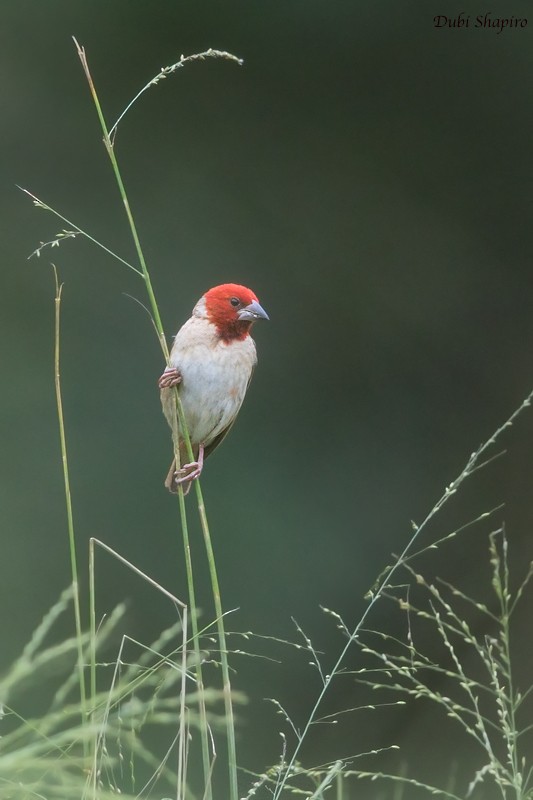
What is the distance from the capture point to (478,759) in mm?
6785

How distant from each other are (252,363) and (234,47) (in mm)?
4378

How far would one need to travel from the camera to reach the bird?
332 centimetres

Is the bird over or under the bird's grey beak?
under

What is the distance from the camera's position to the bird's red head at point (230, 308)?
3.40m

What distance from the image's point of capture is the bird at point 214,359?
10.9ft

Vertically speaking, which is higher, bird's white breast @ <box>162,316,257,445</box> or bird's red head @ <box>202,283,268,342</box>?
bird's red head @ <box>202,283,268,342</box>

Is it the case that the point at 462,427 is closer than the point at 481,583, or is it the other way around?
the point at 481,583

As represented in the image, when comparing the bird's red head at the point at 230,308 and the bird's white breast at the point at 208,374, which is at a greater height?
the bird's red head at the point at 230,308

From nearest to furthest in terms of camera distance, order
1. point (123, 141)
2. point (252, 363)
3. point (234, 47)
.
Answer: point (252, 363) < point (234, 47) < point (123, 141)

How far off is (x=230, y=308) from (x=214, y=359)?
163 mm

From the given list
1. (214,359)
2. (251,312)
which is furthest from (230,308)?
(214,359)

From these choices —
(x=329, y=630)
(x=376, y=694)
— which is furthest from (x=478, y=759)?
(x=329, y=630)

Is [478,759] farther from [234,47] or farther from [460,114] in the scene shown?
[234,47]

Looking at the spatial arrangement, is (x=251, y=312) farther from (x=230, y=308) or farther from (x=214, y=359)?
(x=214, y=359)
